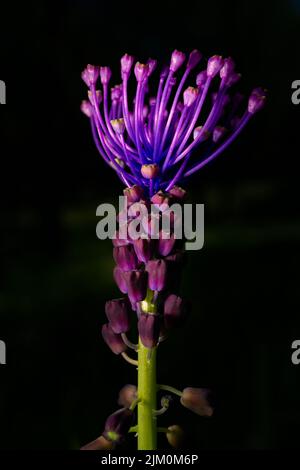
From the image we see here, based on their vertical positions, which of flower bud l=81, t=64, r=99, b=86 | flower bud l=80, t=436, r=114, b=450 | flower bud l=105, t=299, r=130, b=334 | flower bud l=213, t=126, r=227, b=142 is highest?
flower bud l=81, t=64, r=99, b=86

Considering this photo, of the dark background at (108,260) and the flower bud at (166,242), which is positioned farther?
the dark background at (108,260)

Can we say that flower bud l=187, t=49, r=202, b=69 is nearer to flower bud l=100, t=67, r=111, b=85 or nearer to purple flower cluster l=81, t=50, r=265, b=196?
purple flower cluster l=81, t=50, r=265, b=196

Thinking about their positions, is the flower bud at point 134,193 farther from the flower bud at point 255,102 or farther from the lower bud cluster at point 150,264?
the flower bud at point 255,102

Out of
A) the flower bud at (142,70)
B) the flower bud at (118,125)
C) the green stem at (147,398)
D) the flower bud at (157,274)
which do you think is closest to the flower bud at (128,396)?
the green stem at (147,398)

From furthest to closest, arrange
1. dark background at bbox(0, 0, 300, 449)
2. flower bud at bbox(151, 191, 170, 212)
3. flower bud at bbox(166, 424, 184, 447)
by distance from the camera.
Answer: dark background at bbox(0, 0, 300, 449), flower bud at bbox(166, 424, 184, 447), flower bud at bbox(151, 191, 170, 212)

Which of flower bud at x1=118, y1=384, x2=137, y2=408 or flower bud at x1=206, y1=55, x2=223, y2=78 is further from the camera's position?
flower bud at x1=118, y1=384, x2=137, y2=408

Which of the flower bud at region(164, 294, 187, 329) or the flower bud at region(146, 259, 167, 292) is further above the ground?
the flower bud at region(146, 259, 167, 292)

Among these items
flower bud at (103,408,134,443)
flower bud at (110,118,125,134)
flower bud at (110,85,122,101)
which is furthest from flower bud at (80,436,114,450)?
flower bud at (110,85,122,101)
